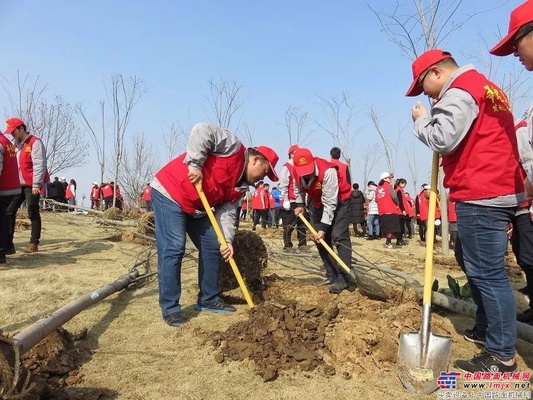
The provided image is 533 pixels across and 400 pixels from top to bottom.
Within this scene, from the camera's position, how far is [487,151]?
8.27 feet

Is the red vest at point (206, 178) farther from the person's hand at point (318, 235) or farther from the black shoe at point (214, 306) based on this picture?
the person's hand at point (318, 235)

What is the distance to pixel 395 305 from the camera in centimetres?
371

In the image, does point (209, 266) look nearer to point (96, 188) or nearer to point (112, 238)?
point (112, 238)

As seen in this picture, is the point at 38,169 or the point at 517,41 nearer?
the point at 517,41

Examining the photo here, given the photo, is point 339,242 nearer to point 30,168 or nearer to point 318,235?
point 318,235

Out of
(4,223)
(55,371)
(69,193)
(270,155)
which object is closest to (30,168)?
(4,223)

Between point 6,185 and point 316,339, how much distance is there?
15.4 ft

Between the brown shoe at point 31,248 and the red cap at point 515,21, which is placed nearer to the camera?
the red cap at point 515,21

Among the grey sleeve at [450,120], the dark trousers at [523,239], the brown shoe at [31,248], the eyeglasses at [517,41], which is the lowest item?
the brown shoe at [31,248]

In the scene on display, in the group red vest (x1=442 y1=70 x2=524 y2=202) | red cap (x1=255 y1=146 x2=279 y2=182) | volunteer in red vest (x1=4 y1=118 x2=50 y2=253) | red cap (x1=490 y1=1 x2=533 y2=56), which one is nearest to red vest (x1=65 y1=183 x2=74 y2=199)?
volunteer in red vest (x1=4 y1=118 x2=50 y2=253)

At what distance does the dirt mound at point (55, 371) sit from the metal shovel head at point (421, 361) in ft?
5.37

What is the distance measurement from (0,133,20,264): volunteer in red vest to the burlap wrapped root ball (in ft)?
9.89

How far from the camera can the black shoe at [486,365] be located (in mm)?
2530

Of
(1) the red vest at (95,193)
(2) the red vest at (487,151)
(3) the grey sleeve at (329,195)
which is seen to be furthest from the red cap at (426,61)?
(1) the red vest at (95,193)
